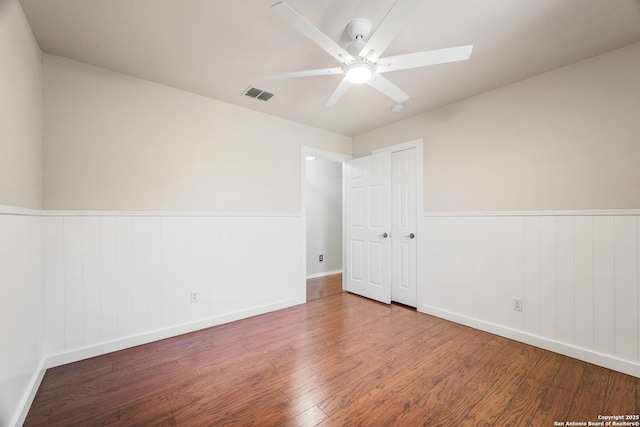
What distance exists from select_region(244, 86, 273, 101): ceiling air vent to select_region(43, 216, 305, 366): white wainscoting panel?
1.36 m

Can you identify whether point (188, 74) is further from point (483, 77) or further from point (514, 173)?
point (514, 173)

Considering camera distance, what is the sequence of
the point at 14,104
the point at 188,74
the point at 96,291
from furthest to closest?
the point at 188,74
the point at 96,291
the point at 14,104

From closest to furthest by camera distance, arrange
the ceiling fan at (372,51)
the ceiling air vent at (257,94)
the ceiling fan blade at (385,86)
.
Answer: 1. the ceiling fan at (372,51)
2. the ceiling fan blade at (385,86)
3. the ceiling air vent at (257,94)

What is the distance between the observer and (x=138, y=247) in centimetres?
242

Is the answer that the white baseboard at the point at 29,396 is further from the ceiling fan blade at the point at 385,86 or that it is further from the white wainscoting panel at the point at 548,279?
the white wainscoting panel at the point at 548,279

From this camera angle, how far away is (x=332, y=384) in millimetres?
1811

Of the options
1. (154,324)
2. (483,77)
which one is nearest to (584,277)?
(483,77)

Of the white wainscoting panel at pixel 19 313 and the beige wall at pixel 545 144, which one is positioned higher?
the beige wall at pixel 545 144

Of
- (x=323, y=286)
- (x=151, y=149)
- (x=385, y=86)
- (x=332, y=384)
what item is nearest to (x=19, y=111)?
(x=151, y=149)

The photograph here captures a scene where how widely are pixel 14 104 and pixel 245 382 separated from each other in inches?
90.1

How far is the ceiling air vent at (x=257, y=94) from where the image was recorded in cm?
266

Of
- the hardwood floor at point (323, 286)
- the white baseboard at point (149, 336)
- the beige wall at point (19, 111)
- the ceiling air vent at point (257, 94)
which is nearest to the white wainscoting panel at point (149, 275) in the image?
the white baseboard at point (149, 336)

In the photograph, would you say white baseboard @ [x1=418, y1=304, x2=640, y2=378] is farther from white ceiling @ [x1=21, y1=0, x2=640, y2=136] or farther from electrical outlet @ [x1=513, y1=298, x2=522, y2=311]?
white ceiling @ [x1=21, y1=0, x2=640, y2=136]

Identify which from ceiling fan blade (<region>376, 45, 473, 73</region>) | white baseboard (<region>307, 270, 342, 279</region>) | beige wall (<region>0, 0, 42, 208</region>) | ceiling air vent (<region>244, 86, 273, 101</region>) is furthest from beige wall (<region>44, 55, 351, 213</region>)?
white baseboard (<region>307, 270, 342, 279</region>)
